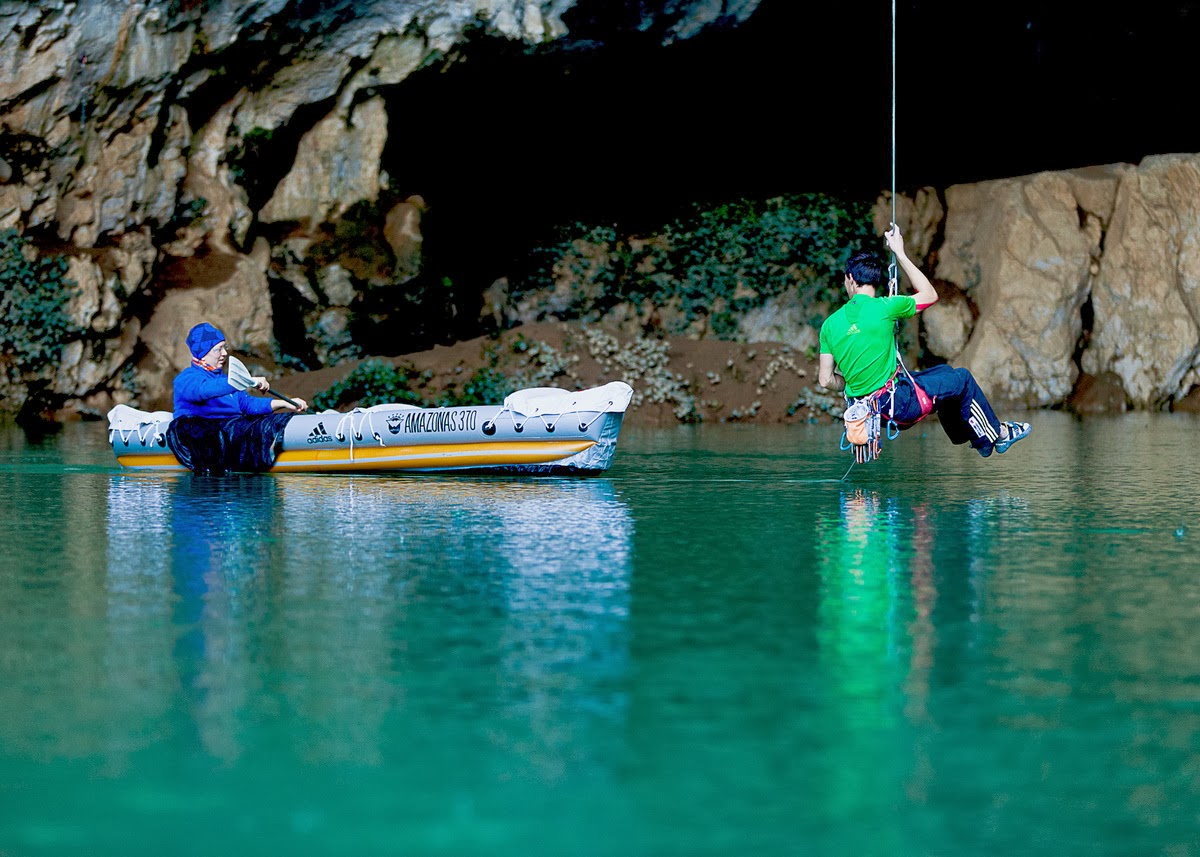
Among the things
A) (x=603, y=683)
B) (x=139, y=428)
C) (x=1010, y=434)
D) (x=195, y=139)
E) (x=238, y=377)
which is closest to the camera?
(x=603, y=683)

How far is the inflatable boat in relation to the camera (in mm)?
11094

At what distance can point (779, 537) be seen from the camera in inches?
292

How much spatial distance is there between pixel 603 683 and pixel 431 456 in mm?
7310

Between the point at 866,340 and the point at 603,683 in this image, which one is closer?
the point at 603,683

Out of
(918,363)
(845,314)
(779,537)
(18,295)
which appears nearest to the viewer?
(779,537)

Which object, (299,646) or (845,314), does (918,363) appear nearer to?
(845,314)

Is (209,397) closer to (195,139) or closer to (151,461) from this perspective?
(151,461)

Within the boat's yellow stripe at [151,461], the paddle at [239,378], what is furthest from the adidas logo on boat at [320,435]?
the boat's yellow stripe at [151,461]

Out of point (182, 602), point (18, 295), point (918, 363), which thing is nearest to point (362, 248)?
point (18, 295)

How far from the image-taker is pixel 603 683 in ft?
13.8

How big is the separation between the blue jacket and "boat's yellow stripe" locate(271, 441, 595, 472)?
0.52 m

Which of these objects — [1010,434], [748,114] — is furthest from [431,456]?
[748,114]

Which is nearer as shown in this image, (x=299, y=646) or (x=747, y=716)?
(x=747, y=716)

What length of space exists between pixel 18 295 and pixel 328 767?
18.4 m
